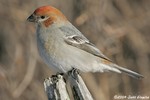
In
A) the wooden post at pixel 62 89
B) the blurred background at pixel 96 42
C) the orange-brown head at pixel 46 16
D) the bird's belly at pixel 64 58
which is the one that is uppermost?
the blurred background at pixel 96 42

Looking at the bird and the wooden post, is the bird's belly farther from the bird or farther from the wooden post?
the wooden post

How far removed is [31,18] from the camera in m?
7.46

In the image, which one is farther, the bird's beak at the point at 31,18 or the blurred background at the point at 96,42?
the blurred background at the point at 96,42

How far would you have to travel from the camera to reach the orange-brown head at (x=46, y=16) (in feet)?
24.2

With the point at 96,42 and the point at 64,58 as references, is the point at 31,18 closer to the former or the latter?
the point at 64,58

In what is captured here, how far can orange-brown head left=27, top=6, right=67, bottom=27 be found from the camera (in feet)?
24.2

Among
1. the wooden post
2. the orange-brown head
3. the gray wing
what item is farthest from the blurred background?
the wooden post

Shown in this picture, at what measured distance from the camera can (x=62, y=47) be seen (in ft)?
23.9

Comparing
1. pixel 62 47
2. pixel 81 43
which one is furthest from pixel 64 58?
pixel 81 43

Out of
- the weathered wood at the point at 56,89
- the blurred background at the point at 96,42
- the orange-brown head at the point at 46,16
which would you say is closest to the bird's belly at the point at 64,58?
the orange-brown head at the point at 46,16

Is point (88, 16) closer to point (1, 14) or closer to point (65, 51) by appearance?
point (1, 14)

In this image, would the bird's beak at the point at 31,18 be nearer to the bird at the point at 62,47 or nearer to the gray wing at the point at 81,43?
the bird at the point at 62,47

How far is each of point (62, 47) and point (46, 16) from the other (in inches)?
18.9

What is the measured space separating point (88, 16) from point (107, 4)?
18.8 inches
